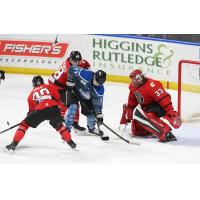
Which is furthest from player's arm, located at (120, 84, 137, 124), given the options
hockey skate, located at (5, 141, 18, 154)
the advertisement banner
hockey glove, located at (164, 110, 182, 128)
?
hockey skate, located at (5, 141, 18, 154)

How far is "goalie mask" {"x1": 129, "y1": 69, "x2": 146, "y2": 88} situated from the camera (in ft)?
17.4

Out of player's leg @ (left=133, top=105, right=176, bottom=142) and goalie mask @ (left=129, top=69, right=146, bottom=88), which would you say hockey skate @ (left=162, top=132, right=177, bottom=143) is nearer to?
player's leg @ (left=133, top=105, right=176, bottom=142)

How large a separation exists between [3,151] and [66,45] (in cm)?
104

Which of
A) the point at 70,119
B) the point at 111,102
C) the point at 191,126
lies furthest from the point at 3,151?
the point at 191,126

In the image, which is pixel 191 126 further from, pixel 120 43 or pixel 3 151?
pixel 3 151

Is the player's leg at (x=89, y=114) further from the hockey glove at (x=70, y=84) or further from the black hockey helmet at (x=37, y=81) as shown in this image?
the black hockey helmet at (x=37, y=81)

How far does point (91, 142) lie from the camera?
16.6 ft

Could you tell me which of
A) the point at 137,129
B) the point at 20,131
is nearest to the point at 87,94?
the point at 137,129

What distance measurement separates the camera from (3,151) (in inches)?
192

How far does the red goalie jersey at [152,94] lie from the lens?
5.32 meters

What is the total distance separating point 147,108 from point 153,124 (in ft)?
0.51

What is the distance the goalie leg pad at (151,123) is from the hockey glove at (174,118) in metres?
0.05

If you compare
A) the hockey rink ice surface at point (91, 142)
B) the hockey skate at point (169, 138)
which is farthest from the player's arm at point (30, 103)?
the hockey skate at point (169, 138)

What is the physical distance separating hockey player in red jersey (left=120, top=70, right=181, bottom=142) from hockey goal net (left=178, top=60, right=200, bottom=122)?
0.17 m
